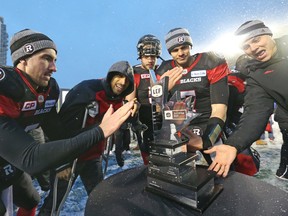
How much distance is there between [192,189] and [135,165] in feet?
12.2

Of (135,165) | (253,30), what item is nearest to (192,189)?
(253,30)

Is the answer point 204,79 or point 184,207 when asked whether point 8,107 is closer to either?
point 184,207

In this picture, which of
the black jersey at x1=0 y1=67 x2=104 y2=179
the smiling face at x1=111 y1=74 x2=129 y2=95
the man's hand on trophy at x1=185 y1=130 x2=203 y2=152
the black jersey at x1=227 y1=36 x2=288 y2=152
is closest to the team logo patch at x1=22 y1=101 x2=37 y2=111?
the black jersey at x1=0 y1=67 x2=104 y2=179

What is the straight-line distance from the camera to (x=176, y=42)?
2795 mm

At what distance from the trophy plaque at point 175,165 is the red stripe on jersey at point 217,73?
1.63m

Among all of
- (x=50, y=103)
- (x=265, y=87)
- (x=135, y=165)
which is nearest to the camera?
(x=50, y=103)

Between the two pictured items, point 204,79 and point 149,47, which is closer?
point 204,79

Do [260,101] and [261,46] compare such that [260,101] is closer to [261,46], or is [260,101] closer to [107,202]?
[261,46]

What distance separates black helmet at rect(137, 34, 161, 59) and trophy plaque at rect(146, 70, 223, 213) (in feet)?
8.65

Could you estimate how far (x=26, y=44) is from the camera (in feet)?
6.30

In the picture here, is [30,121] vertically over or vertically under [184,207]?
over

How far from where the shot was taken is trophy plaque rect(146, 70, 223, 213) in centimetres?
110

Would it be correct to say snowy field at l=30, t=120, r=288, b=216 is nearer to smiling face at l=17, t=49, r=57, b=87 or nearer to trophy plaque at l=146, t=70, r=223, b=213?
smiling face at l=17, t=49, r=57, b=87

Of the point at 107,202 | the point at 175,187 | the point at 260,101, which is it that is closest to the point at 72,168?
the point at 107,202
